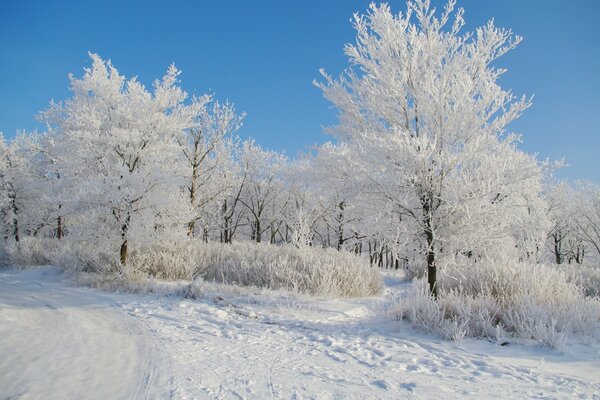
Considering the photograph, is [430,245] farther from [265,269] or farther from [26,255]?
[26,255]

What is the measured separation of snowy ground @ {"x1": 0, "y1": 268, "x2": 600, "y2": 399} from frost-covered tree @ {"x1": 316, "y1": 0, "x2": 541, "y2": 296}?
2.10 m

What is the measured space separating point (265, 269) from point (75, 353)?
20.5ft

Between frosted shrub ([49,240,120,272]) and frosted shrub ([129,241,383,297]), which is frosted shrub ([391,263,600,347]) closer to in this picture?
frosted shrub ([129,241,383,297])

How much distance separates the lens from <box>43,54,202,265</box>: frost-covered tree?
9.87 m

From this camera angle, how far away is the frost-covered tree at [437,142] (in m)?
5.93

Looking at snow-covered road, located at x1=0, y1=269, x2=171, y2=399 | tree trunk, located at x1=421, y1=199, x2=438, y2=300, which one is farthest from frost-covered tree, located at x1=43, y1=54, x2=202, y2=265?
tree trunk, located at x1=421, y1=199, x2=438, y2=300

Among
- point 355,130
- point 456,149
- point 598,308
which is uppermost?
point 355,130

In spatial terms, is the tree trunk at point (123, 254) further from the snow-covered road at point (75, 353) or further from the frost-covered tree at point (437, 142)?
the frost-covered tree at point (437, 142)

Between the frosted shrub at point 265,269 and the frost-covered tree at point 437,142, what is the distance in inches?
114

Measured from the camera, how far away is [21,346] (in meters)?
4.18

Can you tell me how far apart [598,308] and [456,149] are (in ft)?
10.7

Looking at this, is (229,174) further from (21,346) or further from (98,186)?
(21,346)

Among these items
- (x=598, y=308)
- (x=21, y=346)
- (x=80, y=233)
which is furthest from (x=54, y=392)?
(x=80, y=233)

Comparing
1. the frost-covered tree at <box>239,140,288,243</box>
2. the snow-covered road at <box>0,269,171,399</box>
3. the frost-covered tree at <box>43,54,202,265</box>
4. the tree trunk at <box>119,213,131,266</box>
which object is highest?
the frost-covered tree at <box>239,140,288,243</box>
